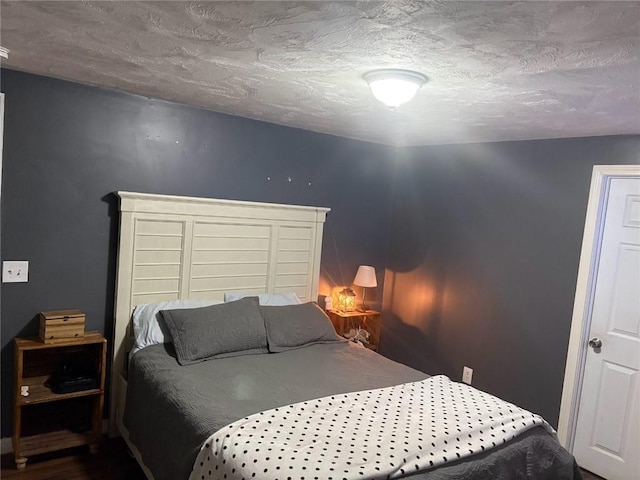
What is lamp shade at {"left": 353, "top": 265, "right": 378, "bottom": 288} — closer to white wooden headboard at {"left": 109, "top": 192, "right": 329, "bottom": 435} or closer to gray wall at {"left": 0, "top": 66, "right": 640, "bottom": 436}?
gray wall at {"left": 0, "top": 66, "right": 640, "bottom": 436}

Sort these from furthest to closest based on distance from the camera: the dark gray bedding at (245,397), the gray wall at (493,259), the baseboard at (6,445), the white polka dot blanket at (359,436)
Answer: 1. the gray wall at (493,259)
2. the baseboard at (6,445)
3. the dark gray bedding at (245,397)
4. the white polka dot blanket at (359,436)

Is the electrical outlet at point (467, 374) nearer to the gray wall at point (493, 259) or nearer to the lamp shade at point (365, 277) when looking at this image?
the gray wall at point (493, 259)

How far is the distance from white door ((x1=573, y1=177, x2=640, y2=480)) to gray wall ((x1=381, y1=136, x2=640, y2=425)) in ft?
0.53

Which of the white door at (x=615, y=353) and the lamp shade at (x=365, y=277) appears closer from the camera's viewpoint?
the white door at (x=615, y=353)

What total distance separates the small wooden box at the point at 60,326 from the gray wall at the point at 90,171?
0.42ft

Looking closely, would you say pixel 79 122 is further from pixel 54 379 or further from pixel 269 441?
pixel 269 441

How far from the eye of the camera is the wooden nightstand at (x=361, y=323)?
4074mm

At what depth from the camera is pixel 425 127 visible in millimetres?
3332

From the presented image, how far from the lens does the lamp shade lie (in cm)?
409

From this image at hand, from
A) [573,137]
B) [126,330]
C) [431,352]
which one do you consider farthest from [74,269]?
[573,137]

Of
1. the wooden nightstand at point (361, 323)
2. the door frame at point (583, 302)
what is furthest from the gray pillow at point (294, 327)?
the door frame at point (583, 302)

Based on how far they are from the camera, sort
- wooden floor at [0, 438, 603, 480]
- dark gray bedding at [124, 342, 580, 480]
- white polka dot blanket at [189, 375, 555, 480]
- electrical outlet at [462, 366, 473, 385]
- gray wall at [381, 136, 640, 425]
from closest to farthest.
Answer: white polka dot blanket at [189, 375, 555, 480], dark gray bedding at [124, 342, 580, 480], wooden floor at [0, 438, 603, 480], gray wall at [381, 136, 640, 425], electrical outlet at [462, 366, 473, 385]

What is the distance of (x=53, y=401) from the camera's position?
2.87 metres

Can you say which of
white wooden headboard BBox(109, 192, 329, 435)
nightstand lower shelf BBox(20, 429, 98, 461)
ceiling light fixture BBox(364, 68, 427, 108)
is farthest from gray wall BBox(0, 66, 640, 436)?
ceiling light fixture BBox(364, 68, 427, 108)
